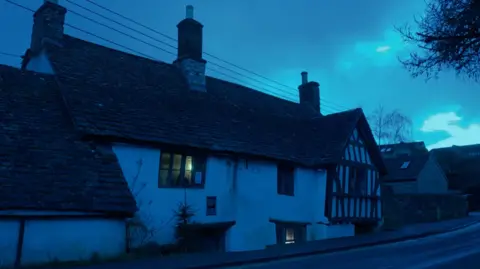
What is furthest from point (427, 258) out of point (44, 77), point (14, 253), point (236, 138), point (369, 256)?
point (44, 77)

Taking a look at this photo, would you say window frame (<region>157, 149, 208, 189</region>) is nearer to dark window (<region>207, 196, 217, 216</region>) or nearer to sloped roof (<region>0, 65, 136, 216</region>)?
dark window (<region>207, 196, 217, 216</region>)

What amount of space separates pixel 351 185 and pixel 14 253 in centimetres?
1451

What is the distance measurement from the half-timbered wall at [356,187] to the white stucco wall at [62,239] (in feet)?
32.9

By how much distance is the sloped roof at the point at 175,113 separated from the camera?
13500 mm

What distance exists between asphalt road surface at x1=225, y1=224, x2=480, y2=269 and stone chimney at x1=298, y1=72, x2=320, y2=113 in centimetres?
1463

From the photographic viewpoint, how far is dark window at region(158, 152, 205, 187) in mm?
13891

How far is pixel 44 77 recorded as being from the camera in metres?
14.7

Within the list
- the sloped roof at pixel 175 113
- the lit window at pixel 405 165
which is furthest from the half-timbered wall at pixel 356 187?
the lit window at pixel 405 165

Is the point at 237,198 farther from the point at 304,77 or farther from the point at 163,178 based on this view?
the point at 304,77

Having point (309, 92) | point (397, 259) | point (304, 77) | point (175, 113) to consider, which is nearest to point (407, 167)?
point (309, 92)

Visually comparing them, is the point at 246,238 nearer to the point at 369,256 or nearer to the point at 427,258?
the point at 369,256

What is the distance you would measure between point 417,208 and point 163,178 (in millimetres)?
19726

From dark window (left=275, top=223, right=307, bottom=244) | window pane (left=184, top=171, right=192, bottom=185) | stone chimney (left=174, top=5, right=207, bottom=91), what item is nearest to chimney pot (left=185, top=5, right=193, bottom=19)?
stone chimney (left=174, top=5, right=207, bottom=91)

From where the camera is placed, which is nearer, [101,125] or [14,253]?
[14,253]
